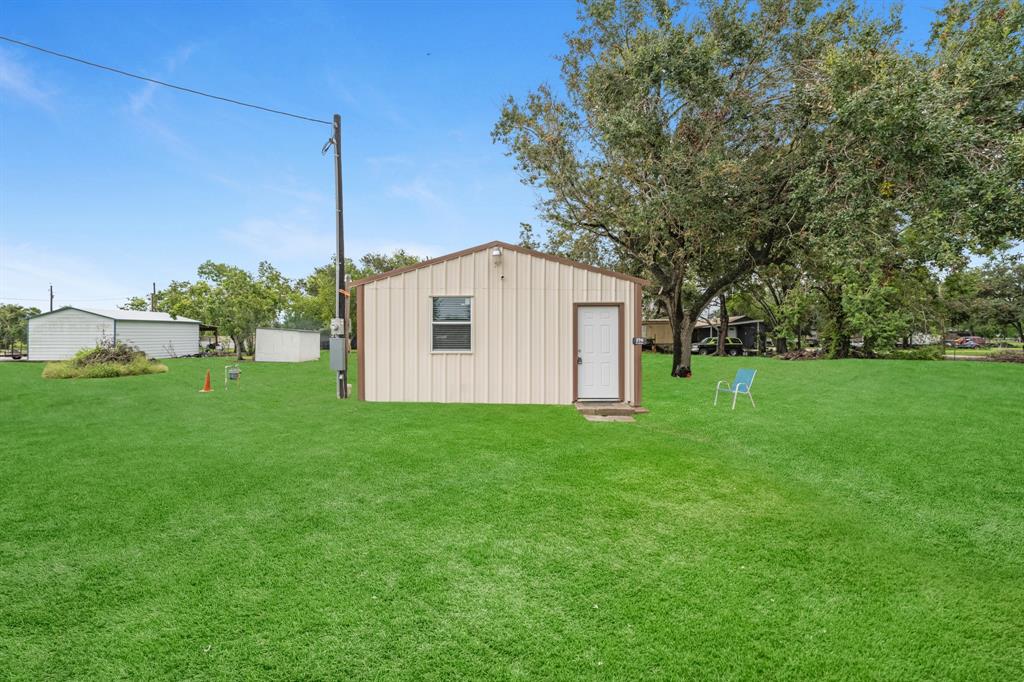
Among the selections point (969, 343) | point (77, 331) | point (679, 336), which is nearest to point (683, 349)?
point (679, 336)

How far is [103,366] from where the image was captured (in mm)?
14891

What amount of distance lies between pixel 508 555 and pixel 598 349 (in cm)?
654

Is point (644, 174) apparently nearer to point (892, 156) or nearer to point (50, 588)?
point (892, 156)

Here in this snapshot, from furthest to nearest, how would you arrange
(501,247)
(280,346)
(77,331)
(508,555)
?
(77,331), (280,346), (501,247), (508,555)

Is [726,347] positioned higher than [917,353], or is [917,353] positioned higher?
[726,347]

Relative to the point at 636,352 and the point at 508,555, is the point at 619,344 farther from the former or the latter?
the point at 508,555

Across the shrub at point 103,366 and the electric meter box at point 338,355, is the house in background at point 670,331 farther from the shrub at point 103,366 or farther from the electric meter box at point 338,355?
the shrub at point 103,366

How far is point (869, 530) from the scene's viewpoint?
3.50 m

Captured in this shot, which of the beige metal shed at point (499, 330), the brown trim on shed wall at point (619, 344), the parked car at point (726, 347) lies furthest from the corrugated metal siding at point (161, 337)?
the parked car at point (726, 347)

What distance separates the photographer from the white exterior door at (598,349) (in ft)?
30.1

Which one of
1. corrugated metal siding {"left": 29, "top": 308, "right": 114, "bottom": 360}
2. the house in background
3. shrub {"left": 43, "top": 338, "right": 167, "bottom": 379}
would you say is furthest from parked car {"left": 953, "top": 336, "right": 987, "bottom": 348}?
corrugated metal siding {"left": 29, "top": 308, "right": 114, "bottom": 360}

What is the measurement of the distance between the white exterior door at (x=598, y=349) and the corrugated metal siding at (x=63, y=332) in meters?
24.7

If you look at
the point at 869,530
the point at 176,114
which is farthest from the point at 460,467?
the point at 176,114

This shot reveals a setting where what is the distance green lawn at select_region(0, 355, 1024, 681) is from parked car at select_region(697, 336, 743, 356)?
76.6ft
